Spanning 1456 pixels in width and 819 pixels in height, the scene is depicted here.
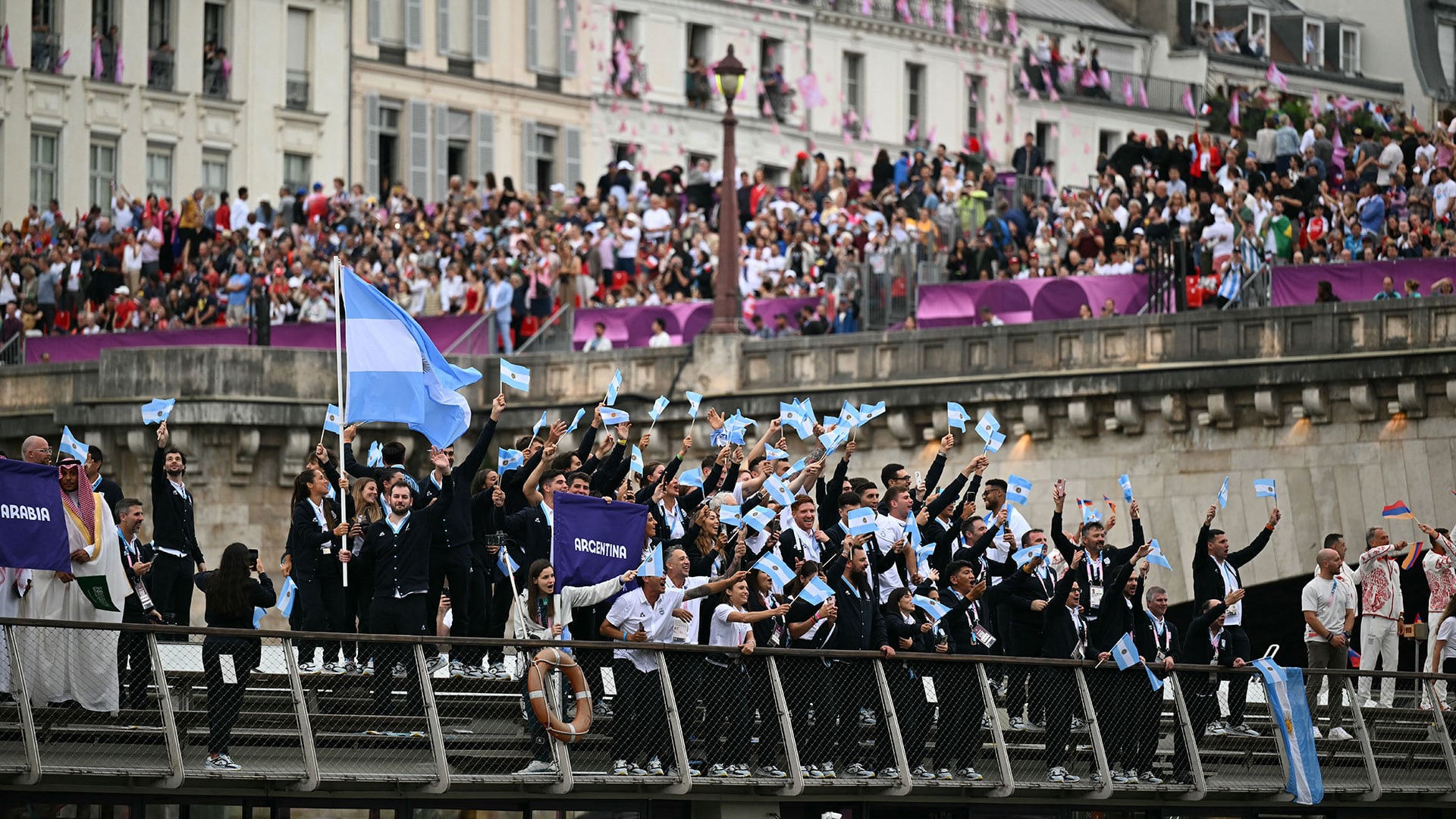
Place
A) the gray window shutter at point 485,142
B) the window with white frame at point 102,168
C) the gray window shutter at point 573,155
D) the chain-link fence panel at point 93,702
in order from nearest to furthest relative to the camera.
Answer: the chain-link fence panel at point 93,702
the window with white frame at point 102,168
the gray window shutter at point 485,142
the gray window shutter at point 573,155

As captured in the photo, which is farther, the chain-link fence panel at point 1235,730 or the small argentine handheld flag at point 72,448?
the chain-link fence panel at point 1235,730

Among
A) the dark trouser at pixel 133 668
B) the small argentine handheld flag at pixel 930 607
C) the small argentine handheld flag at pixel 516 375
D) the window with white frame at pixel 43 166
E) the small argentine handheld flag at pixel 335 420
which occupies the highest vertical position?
the window with white frame at pixel 43 166

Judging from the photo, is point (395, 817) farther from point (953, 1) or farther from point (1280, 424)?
point (953, 1)

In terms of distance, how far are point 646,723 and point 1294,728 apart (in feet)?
20.3

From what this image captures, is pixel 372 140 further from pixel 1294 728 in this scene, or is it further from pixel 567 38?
pixel 1294 728

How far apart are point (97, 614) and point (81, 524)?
66 cm

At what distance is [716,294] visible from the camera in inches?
Answer: 1475

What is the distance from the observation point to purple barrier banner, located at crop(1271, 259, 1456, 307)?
108 ft

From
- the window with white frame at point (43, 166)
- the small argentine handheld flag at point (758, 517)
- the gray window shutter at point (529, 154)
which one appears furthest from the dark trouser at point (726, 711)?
the gray window shutter at point (529, 154)

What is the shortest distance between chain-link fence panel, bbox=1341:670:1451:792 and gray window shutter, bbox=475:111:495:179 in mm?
35078

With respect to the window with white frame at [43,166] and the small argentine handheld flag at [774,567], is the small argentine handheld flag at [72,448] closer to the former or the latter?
the small argentine handheld flag at [774,567]

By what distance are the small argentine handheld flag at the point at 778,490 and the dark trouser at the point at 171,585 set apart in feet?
14.8

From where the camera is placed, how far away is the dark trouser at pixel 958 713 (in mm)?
22516

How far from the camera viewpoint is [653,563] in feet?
72.8
